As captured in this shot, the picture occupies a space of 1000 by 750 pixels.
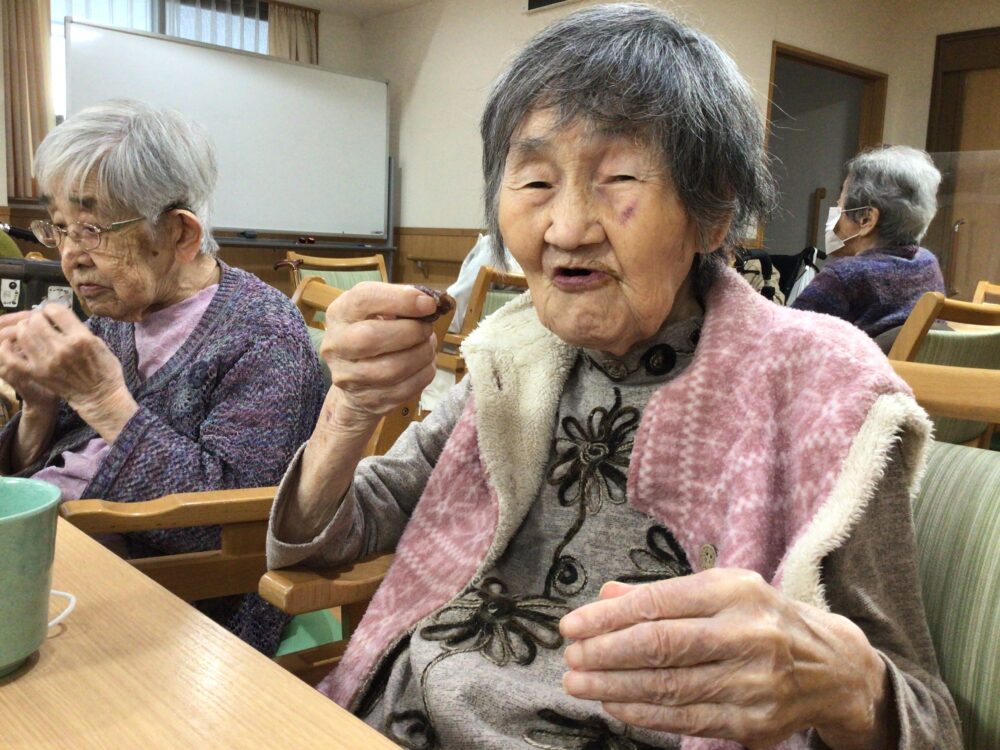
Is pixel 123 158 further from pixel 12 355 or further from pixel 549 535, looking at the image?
pixel 549 535

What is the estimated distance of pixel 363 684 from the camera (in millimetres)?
931

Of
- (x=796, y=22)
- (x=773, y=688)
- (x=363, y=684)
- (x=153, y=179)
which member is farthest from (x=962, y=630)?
(x=796, y=22)

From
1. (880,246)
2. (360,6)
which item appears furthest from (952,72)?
(360,6)

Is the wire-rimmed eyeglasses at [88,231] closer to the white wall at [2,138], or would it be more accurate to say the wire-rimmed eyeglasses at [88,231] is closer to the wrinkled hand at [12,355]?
the wrinkled hand at [12,355]

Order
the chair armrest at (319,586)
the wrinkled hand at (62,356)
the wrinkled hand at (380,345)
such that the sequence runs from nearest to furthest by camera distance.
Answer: the wrinkled hand at (380,345)
the chair armrest at (319,586)
the wrinkled hand at (62,356)

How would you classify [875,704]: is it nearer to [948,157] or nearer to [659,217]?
[659,217]

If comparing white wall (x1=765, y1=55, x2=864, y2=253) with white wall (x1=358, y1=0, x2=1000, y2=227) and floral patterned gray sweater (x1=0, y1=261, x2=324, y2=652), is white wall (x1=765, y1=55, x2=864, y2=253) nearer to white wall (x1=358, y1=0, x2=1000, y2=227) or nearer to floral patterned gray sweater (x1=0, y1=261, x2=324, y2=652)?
white wall (x1=358, y1=0, x2=1000, y2=227)

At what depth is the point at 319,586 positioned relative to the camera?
0.98 meters

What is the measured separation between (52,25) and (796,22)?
474 centimetres

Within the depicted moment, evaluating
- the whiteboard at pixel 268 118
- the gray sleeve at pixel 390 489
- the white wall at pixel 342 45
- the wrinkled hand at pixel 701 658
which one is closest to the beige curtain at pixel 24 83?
the whiteboard at pixel 268 118

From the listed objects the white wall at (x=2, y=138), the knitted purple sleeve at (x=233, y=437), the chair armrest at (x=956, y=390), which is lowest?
the knitted purple sleeve at (x=233, y=437)

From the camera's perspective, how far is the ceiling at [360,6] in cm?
642

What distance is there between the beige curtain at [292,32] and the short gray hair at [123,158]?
5.48 metres

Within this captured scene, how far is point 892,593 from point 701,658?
0.30 m
